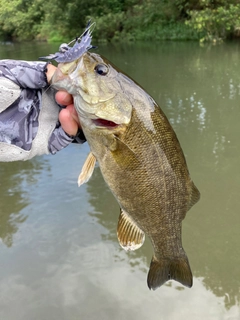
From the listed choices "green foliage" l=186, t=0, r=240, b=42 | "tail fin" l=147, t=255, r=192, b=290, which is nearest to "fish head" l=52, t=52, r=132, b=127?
"tail fin" l=147, t=255, r=192, b=290

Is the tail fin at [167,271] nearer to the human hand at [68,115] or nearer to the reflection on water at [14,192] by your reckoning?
the human hand at [68,115]

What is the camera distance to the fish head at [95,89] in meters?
1.72

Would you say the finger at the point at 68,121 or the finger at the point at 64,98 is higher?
the finger at the point at 64,98

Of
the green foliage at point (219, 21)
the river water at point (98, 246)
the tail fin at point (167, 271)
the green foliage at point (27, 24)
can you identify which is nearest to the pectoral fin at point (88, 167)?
the tail fin at point (167, 271)

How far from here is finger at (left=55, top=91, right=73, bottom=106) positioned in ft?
5.98

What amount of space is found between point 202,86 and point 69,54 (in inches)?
344

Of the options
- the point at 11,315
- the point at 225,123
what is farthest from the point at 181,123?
the point at 11,315

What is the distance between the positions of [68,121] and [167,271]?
98 centimetres

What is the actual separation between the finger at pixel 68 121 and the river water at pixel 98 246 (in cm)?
212

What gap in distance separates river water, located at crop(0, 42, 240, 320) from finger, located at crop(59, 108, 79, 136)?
2.12m

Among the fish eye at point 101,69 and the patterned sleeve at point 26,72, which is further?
the patterned sleeve at point 26,72

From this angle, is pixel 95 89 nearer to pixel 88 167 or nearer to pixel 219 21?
pixel 88 167

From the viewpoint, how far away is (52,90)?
6.58 ft

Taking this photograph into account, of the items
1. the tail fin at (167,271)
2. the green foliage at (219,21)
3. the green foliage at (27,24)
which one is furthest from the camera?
the green foliage at (27,24)
